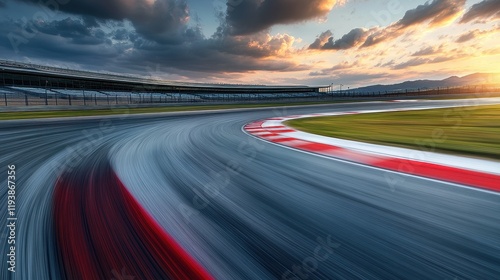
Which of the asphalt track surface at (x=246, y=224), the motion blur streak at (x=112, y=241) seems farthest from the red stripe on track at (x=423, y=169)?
the motion blur streak at (x=112, y=241)

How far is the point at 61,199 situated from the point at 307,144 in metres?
4.58

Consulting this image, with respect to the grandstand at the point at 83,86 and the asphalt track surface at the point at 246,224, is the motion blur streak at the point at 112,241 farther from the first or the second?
the grandstand at the point at 83,86

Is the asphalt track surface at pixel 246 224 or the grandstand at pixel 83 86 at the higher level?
the grandstand at pixel 83 86

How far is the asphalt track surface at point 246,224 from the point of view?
1.50m

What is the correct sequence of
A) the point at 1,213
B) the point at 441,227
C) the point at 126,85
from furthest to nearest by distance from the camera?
the point at 126,85
the point at 1,213
the point at 441,227

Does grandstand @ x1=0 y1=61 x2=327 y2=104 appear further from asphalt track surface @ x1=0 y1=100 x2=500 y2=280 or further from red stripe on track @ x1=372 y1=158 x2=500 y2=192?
red stripe on track @ x1=372 y1=158 x2=500 y2=192

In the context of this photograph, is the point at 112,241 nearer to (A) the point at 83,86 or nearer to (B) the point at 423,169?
(B) the point at 423,169

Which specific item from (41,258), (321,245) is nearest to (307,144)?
(321,245)

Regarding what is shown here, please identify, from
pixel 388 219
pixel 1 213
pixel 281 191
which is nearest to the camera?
pixel 388 219

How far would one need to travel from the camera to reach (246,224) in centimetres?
201

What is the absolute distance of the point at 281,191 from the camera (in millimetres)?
2742

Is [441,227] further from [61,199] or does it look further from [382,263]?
[61,199]

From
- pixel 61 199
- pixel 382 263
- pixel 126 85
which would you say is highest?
pixel 126 85

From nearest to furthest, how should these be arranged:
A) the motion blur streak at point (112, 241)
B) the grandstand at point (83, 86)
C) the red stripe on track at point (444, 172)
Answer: the motion blur streak at point (112, 241) → the red stripe on track at point (444, 172) → the grandstand at point (83, 86)
